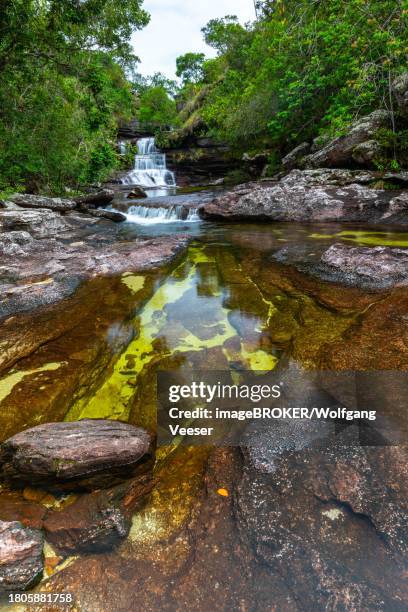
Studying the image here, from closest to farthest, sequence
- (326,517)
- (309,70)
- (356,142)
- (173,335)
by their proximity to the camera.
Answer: (326,517)
(173,335)
(356,142)
(309,70)

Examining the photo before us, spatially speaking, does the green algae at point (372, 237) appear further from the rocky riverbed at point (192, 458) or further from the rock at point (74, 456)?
the rock at point (74, 456)

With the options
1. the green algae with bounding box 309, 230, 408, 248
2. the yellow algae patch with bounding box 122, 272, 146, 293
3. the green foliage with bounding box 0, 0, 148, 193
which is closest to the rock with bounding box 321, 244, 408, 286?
the green algae with bounding box 309, 230, 408, 248

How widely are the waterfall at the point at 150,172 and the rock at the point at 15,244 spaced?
48.3 feet

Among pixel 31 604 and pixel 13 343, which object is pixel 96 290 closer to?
pixel 13 343

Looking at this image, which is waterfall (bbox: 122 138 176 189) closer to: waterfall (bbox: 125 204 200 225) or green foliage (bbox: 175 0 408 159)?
green foliage (bbox: 175 0 408 159)

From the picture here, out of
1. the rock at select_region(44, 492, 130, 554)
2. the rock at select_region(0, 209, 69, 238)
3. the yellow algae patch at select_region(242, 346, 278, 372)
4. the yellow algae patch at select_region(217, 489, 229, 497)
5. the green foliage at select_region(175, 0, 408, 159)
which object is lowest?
the rock at select_region(44, 492, 130, 554)

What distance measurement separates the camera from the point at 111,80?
11023mm

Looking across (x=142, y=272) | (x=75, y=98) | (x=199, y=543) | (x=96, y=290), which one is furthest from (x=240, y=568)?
(x=75, y=98)

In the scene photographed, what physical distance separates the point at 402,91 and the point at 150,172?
16.9m

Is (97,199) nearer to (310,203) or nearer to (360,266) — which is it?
(310,203)

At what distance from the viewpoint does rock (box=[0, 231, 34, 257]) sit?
21.2 feet

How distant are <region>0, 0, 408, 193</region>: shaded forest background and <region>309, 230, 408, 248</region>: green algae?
3406 millimetres

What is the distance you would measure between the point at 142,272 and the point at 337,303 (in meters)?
3.44

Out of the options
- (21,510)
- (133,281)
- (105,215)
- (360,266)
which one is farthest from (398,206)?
(21,510)
